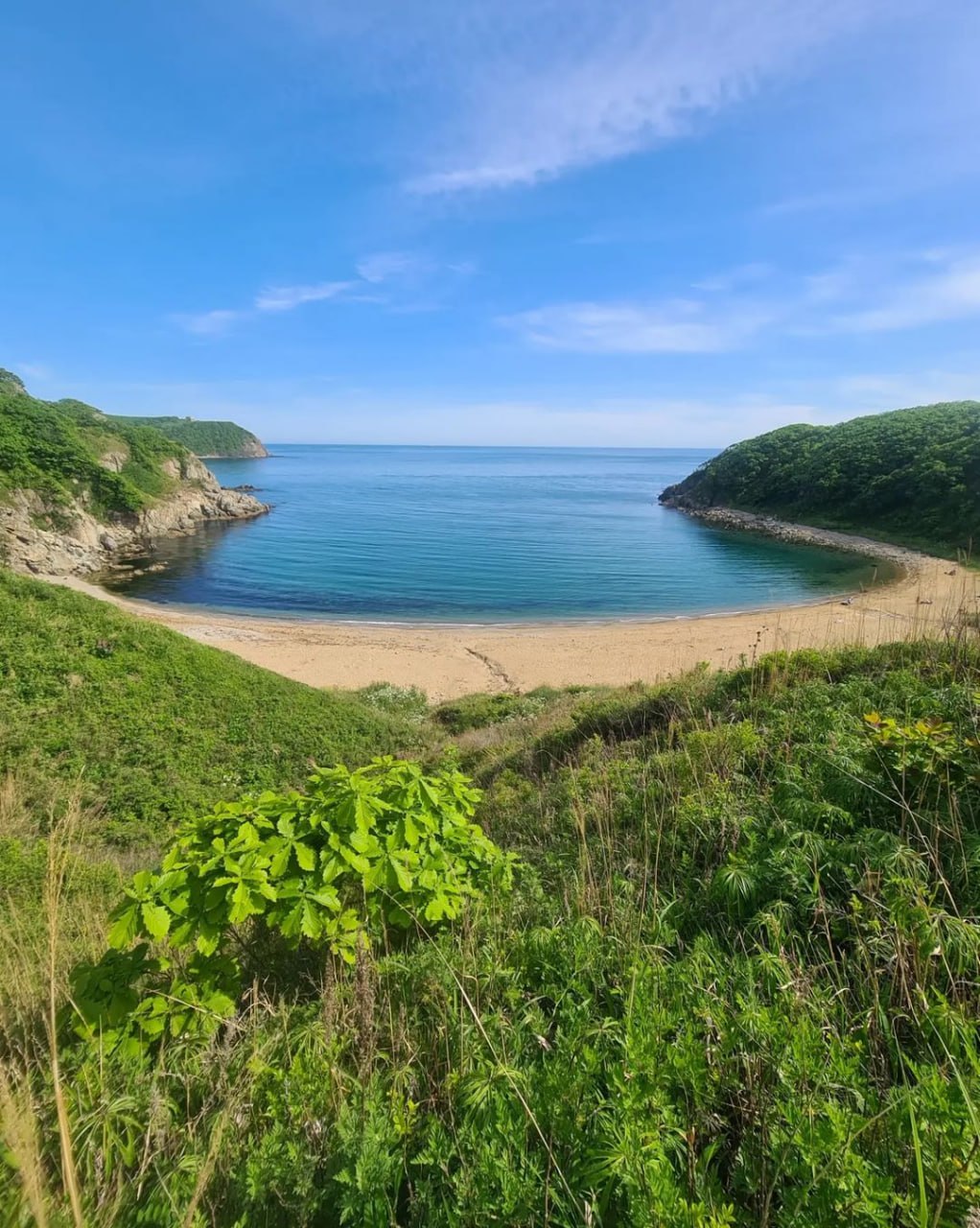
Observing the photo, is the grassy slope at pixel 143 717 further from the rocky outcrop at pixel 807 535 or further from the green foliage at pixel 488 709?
the rocky outcrop at pixel 807 535

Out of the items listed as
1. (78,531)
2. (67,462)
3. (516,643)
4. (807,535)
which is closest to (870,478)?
(807,535)

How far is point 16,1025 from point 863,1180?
4000 mm

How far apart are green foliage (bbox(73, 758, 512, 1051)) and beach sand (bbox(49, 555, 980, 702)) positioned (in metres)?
18.9

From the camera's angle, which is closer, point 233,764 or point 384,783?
point 384,783

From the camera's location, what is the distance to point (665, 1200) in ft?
5.59

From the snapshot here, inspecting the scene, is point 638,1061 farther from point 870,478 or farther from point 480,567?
point 870,478

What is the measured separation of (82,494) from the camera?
51375 mm

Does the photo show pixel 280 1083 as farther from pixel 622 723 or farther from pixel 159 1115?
pixel 622 723

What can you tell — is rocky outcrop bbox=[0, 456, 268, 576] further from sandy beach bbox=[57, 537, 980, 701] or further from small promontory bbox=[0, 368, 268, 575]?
sandy beach bbox=[57, 537, 980, 701]

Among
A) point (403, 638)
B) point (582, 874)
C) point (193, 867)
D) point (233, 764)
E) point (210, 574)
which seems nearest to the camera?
point (193, 867)

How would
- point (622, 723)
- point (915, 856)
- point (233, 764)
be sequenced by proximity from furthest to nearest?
point (233, 764) → point (622, 723) → point (915, 856)

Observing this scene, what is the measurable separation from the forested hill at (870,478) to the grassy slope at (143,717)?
2067 inches

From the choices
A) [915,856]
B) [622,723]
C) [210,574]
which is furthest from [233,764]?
[210,574]

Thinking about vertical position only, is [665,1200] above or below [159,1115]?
above
